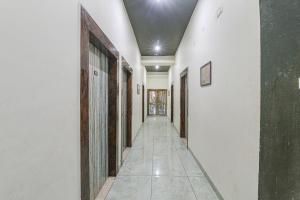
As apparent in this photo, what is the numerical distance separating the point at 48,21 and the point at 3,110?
628 millimetres

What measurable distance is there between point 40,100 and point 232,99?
1904mm

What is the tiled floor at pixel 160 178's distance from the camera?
2.59 m

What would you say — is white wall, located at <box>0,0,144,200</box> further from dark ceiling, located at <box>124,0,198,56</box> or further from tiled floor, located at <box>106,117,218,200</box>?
dark ceiling, located at <box>124,0,198,56</box>

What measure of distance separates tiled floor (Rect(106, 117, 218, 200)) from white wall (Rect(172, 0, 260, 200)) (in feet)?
1.05

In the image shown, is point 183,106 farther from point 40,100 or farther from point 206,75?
point 40,100

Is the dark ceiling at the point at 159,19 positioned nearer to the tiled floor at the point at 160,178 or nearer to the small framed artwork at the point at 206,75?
the small framed artwork at the point at 206,75


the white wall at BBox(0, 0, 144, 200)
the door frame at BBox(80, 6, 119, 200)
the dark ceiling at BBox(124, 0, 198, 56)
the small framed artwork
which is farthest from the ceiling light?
the white wall at BBox(0, 0, 144, 200)

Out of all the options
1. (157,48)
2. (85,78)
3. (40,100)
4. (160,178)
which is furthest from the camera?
(157,48)

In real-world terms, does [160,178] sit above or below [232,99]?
below

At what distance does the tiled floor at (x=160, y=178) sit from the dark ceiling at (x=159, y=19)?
3.45 metres

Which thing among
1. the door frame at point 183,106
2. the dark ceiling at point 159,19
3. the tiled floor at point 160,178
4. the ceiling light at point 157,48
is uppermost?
the ceiling light at point 157,48

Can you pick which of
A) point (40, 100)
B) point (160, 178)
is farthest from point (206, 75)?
point (40, 100)

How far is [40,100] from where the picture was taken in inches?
42.2

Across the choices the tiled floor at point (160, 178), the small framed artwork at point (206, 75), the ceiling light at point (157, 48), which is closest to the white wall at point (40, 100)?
the tiled floor at point (160, 178)
